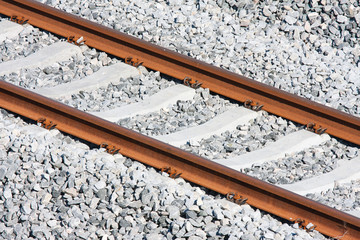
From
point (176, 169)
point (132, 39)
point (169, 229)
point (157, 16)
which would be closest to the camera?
point (169, 229)

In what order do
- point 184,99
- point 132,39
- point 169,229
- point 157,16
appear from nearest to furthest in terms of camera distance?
point 169,229, point 184,99, point 132,39, point 157,16

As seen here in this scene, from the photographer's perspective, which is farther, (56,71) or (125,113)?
(56,71)

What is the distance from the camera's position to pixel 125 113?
7301 millimetres

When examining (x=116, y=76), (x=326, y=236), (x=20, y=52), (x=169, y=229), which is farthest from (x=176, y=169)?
(x=20, y=52)

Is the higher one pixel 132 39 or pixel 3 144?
pixel 132 39

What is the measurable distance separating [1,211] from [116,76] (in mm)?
2433

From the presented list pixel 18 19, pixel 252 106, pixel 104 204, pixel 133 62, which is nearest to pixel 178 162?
pixel 104 204

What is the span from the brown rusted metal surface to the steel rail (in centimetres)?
157

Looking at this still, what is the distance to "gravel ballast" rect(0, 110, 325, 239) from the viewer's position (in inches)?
229

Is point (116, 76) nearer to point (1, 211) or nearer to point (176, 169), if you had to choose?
point (176, 169)

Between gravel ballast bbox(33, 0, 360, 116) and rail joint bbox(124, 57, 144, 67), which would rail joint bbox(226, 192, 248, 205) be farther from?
rail joint bbox(124, 57, 144, 67)

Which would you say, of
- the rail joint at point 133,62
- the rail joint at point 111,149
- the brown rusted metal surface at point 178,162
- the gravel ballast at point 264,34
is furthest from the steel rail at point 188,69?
the rail joint at point 111,149

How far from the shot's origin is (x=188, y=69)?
26.4 feet

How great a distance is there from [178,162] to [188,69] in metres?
1.85
